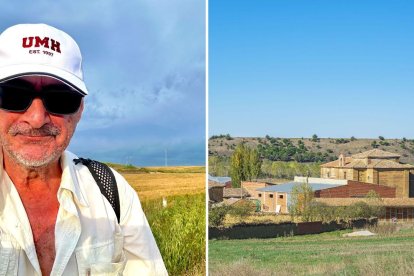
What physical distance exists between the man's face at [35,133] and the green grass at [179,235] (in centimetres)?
272

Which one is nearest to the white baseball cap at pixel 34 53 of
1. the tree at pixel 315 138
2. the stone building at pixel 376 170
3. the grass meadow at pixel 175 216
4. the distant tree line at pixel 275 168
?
the grass meadow at pixel 175 216

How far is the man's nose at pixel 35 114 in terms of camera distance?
2.65 ft

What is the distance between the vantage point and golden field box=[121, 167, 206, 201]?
390cm

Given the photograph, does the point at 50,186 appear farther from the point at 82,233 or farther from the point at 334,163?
the point at 334,163

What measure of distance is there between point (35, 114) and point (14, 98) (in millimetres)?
35

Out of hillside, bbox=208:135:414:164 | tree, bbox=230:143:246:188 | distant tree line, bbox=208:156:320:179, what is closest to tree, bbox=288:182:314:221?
distant tree line, bbox=208:156:320:179

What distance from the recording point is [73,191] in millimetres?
857

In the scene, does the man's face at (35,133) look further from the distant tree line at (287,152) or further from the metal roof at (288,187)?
the distant tree line at (287,152)

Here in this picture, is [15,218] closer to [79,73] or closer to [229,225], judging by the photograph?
[79,73]

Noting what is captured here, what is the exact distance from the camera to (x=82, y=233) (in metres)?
0.86

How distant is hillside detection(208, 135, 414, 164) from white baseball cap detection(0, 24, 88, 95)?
53.0 ft

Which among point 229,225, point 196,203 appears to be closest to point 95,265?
point 196,203

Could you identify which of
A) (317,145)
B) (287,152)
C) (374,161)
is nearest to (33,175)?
(374,161)

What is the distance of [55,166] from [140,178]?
10.2 ft
